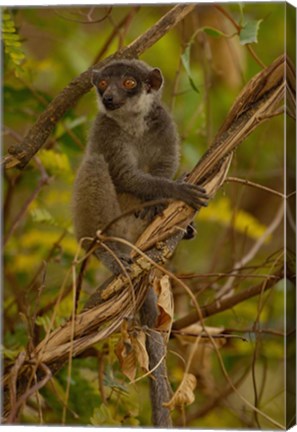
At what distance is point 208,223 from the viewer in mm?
5289

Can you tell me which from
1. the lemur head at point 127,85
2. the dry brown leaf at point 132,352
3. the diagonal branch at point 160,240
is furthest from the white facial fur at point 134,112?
the dry brown leaf at point 132,352

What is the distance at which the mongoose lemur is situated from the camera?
12.3ft

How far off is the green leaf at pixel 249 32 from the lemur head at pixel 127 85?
363 mm

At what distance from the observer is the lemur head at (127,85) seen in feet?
12.2

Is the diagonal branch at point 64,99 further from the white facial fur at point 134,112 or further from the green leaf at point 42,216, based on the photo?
the green leaf at point 42,216

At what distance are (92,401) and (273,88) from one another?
1.60 metres

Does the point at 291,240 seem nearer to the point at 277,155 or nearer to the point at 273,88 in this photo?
the point at 273,88

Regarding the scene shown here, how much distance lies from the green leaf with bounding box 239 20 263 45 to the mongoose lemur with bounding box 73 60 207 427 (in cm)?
36

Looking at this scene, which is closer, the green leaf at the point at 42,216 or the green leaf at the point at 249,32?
A: the green leaf at the point at 249,32

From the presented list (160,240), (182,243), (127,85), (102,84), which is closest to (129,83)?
(127,85)

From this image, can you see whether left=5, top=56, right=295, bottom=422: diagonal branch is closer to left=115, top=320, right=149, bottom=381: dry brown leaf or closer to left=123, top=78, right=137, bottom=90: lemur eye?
left=115, top=320, right=149, bottom=381: dry brown leaf

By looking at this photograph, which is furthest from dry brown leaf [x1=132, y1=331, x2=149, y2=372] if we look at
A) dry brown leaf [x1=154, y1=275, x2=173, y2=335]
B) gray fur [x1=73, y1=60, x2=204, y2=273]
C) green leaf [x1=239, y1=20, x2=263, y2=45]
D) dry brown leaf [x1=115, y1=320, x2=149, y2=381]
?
green leaf [x1=239, y1=20, x2=263, y2=45]

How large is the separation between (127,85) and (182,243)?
1.22 meters

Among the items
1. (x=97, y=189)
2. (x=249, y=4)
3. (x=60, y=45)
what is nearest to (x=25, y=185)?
(x=60, y=45)
